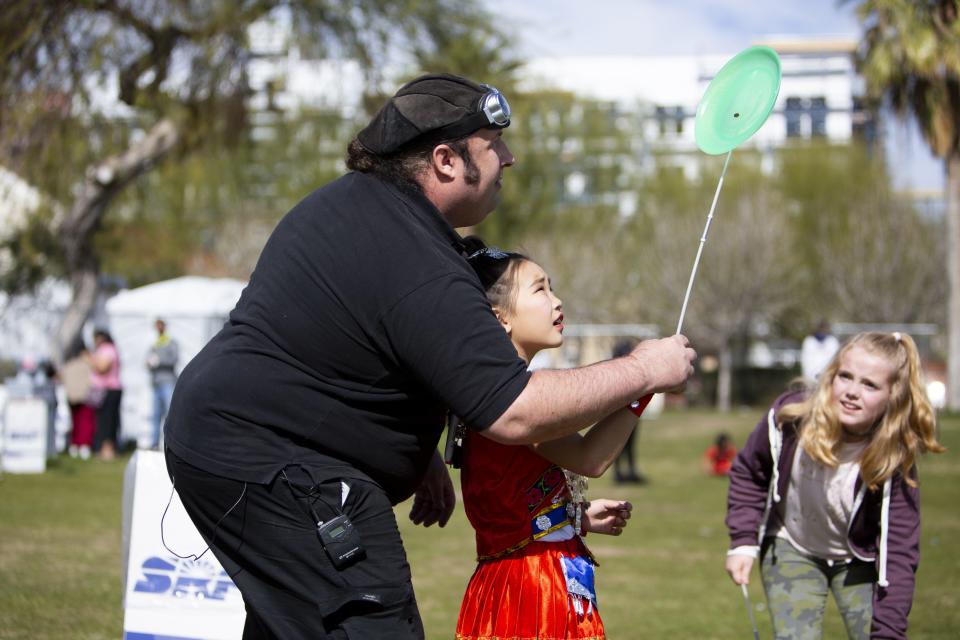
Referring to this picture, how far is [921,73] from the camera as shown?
2266 centimetres

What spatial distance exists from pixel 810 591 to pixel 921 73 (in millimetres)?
20476

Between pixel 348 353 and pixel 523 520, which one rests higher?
pixel 348 353

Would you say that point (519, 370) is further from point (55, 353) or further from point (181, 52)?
point (55, 353)

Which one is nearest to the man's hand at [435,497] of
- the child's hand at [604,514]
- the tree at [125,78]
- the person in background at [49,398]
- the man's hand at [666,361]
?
the child's hand at [604,514]

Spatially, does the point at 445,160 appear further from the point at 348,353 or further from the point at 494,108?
the point at 348,353

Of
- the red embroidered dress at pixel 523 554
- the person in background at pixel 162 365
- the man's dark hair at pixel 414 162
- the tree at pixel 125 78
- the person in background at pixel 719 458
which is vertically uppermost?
the tree at pixel 125 78

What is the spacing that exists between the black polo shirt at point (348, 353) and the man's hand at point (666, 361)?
1.08 feet

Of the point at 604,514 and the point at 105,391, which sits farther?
the point at 105,391

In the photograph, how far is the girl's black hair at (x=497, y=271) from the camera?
331 centimetres

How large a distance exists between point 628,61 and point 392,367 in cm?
9007

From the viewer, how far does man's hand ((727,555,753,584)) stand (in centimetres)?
433

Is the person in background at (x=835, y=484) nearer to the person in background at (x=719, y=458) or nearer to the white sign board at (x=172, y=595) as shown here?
the white sign board at (x=172, y=595)

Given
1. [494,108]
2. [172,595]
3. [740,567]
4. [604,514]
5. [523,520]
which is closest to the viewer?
[494,108]

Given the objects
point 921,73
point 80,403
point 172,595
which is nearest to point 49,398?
point 80,403
